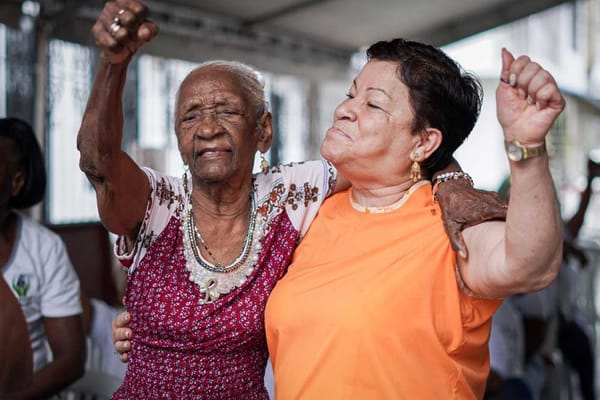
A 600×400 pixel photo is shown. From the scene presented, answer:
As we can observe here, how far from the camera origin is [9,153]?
7.75 feet

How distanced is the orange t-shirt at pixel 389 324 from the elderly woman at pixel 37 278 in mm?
1090

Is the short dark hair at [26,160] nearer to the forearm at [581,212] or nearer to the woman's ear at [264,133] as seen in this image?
the woman's ear at [264,133]

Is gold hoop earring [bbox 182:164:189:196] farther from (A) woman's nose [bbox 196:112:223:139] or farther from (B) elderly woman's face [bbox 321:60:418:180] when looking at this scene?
(B) elderly woman's face [bbox 321:60:418:180]

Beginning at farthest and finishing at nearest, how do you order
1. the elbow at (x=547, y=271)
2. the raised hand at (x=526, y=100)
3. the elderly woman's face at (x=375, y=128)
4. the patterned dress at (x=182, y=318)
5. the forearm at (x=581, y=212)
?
the forearm at (x=581, y=212), the patterned dress at (x=182, y=318), the elderly woman's face at (x=375, y=128), the elbow at (x=547, y=271), the raised hand at (x=526, y=100)

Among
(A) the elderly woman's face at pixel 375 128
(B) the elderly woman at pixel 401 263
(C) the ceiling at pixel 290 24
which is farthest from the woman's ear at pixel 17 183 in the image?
(C) the ceiling at pixel 290 24

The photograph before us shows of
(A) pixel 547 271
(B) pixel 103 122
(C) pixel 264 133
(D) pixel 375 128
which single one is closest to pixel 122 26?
(B) pixel 103 122

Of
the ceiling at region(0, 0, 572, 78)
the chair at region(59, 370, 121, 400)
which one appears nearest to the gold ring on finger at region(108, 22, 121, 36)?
the chair at region(59, 370, 121, 400)

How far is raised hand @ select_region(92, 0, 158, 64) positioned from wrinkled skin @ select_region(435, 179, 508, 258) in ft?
2.42

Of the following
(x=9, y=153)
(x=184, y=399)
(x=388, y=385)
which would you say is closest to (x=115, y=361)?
(x=9, y=153)

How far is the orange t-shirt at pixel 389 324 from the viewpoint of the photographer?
55.4 inches

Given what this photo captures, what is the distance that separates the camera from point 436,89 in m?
1.55

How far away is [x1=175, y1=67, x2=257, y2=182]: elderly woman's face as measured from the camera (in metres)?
1.68

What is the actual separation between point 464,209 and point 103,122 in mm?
796

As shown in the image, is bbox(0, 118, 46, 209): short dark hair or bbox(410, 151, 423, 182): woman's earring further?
Result: bbox(0, 118, 46, 209): short dark hair
